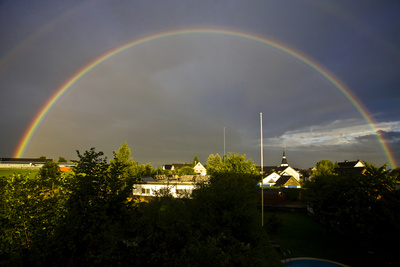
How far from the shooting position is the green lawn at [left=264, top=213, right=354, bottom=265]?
1667cm

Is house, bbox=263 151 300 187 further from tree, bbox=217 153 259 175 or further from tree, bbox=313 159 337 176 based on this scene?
→ tree, bbox=217 153 259 175

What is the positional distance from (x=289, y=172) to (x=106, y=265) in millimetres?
97471

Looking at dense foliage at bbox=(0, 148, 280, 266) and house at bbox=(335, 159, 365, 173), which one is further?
house at bbox=(335, 159, 365, 173)

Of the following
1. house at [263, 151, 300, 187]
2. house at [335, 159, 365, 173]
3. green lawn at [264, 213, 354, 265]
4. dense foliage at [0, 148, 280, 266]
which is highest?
house at [335, 159, 365, 173]

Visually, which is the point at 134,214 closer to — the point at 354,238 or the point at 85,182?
the point at 85,182

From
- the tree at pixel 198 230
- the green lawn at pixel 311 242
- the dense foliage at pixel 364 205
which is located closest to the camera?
the tree at pixel 198 230

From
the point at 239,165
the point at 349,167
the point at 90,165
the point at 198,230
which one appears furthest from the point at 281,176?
the point at 90,165

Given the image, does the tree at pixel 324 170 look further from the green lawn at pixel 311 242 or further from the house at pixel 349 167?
the green lawn at pixel 311 242

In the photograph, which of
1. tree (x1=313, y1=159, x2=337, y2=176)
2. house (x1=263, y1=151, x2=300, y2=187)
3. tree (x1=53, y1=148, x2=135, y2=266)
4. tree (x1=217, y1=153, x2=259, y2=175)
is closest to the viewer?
tree (x1=53, y1=148, x2=135, y2=266)

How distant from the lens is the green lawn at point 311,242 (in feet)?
54.7

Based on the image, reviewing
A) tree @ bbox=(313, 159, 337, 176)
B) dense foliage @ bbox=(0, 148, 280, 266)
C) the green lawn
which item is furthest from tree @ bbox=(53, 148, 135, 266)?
tree @ bbox=(313, 159, 337, 176)

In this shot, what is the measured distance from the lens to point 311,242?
65.0ft

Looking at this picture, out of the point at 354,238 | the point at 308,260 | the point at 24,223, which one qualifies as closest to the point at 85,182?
the point at 24,223

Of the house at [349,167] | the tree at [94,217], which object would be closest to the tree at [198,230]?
the tree at [94,217]
